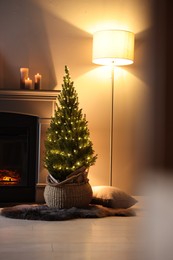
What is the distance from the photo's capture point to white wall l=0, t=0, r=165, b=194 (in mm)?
3562

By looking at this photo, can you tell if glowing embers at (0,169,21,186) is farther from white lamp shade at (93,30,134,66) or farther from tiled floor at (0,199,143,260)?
→ white lamp shade at (93,30,134,66)

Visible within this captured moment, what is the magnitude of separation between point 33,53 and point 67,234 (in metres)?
1.72

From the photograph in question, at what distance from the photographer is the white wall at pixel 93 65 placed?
11.7 ft

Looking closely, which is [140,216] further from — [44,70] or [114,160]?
[44,70]

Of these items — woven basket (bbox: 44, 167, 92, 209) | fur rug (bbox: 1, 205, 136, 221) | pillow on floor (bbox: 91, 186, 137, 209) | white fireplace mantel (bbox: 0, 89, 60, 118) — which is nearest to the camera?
fur rug (bbox: 1, 205, 136, 221)

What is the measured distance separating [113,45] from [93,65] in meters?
0.39

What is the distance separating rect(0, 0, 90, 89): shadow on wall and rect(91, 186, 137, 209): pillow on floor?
95 cm

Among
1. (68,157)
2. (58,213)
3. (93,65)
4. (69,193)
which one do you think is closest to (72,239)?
(58,213)

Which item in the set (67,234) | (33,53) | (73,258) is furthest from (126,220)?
(33,53)

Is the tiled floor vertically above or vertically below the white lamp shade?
below

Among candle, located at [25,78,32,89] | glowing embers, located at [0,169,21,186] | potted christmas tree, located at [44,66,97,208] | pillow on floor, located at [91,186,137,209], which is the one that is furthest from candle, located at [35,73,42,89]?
pillow on floor, located at [91,186,137,209]

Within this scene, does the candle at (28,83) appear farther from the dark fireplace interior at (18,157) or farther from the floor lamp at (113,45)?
the floor lamp at (113,45)

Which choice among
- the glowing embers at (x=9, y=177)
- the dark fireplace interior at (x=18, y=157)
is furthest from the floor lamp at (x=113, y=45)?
the glowing embers at (x=9, y=177)

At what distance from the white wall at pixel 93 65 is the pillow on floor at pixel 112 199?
17.1 inches
